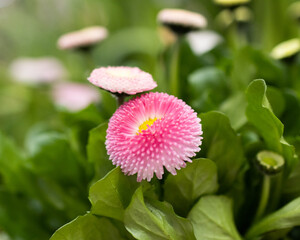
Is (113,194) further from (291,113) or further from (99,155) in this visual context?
(291,113)

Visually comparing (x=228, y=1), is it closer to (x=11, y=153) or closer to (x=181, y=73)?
(x=181, y=73)

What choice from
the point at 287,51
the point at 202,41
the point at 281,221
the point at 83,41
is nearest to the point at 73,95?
the point at 202,41

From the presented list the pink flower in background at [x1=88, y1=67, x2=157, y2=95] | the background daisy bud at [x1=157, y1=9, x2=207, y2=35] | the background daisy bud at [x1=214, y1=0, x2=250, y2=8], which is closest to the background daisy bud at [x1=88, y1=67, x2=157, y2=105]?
the pink flower in background at [x1=88, y1=67, x2=157, y2=95]

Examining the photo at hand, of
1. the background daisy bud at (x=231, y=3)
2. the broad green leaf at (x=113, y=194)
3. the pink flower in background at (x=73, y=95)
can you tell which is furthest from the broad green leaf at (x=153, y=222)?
the pink flower in background at (x=73, y=95)

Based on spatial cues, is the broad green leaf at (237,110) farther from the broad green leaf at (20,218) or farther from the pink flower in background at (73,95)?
the pink flower in background at (73,95)

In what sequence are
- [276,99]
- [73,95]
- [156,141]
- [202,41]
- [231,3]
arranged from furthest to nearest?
[73,95]
[202,41]
[231,3]
[276,99]
[156,141]

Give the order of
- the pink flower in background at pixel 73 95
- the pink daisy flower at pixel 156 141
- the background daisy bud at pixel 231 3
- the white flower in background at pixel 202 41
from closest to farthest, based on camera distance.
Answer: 1. the pink daisy flower at pixel 156 141
2. the background daisy bud at pixel 231 3
3. the white flower in background at pixel 202 41
4. the pink flower in background at pixel 73 95

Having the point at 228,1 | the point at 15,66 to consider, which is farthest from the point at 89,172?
the point at 15,66

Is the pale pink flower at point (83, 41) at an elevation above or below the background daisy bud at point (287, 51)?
above
